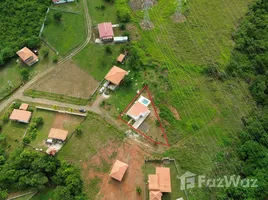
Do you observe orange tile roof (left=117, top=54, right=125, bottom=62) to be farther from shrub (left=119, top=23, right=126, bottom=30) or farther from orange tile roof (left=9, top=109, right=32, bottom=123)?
orange tile roof (left=9, top=109, right=32, bottom=123)

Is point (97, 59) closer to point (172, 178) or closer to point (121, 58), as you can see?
point (121, 58)

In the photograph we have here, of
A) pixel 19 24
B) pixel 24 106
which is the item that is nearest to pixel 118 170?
pixel 24 106

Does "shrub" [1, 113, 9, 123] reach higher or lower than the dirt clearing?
lower

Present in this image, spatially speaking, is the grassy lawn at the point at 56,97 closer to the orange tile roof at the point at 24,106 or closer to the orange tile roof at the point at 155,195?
the orange tile roof at the point at 24,106

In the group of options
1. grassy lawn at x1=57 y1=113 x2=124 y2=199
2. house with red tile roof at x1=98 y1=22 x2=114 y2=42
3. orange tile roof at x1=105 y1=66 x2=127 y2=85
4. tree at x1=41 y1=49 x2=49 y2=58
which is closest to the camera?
grassy lawn at x1=57 y1=113 x2=124 y2=199

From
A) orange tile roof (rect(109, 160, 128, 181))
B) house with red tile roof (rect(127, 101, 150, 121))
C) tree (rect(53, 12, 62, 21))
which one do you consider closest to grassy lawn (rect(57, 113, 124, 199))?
orange tile roof (rect(109, 160, 128, 181))

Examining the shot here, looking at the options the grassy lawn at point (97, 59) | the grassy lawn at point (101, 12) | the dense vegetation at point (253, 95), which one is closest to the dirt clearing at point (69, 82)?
the grassy lawn at point (97, 59)

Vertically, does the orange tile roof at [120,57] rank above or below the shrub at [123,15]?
below
